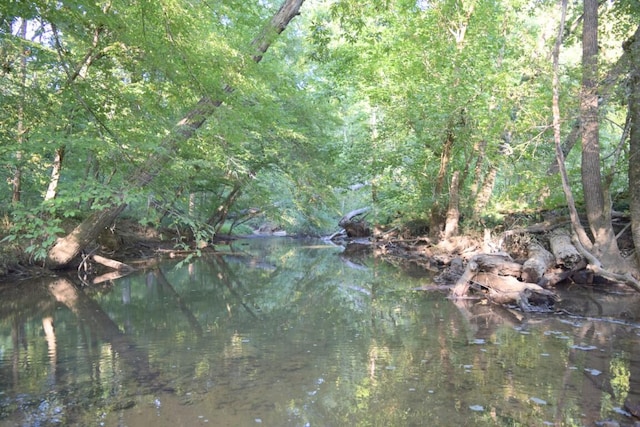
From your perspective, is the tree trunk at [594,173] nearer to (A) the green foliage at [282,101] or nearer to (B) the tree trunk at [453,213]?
(A) the green foliage at [282,101]

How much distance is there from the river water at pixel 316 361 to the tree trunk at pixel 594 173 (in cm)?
106

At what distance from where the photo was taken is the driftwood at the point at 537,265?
368 inches

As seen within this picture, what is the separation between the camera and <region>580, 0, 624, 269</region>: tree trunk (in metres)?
9.22

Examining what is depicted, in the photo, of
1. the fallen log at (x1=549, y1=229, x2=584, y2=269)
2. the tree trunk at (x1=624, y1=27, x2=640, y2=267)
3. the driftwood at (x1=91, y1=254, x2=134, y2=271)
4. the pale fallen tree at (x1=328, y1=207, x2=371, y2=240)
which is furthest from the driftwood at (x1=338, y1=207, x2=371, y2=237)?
the tree trunk at (x1=624, y1=27, x2=640, y2=267)

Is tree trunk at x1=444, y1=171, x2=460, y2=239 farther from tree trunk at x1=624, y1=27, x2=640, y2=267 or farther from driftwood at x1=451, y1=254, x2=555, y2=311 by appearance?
tree trunk at x1=624, y1=27, x2=640, y2=267

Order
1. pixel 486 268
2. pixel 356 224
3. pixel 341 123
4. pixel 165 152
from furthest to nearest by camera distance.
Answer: pixel 356 224
pixel 341 123
pixel 486 268
pixel 165 152

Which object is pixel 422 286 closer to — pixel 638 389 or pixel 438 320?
pixel 438 320

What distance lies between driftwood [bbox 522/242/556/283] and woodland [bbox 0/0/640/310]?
0.05m

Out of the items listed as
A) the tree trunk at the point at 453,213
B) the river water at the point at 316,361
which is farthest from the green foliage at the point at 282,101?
the river water at the point at 316,361

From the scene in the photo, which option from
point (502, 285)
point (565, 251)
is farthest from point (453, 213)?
point (502, 285)

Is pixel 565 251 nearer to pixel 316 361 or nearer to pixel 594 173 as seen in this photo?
pixel 594 173

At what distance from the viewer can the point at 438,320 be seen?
694cm

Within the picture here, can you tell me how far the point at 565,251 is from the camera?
10195 millimetres

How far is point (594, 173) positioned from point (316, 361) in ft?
26.2
